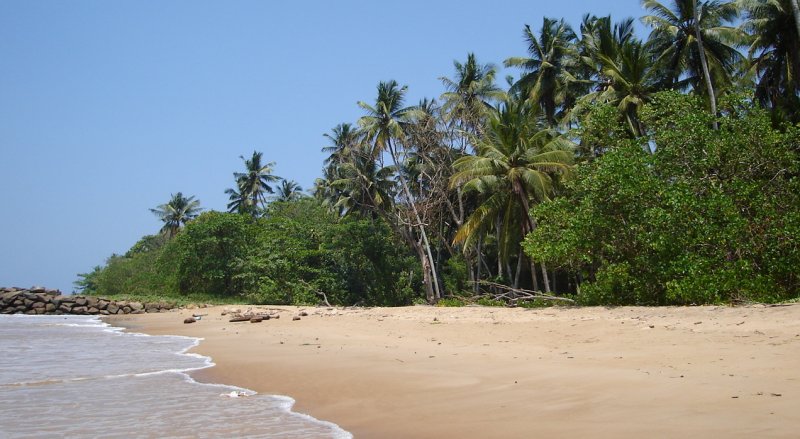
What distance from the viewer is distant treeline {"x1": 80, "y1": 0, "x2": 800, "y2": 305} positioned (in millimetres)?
13367

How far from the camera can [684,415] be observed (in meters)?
4.12

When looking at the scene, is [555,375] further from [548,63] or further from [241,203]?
[241,203]

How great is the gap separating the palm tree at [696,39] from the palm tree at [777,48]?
3.42 feet

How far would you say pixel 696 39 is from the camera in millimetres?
22688

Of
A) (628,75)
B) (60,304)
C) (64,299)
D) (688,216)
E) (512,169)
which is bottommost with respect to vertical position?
(60,304)

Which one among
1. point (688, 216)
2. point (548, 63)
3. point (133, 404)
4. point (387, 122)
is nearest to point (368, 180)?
point (387, 122)

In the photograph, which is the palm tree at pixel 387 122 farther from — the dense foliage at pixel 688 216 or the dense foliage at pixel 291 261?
the dense foliage at pixel 688 216

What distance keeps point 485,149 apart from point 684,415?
19143mm

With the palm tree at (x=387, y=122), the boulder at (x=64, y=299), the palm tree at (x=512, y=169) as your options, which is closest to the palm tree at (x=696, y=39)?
the palm tree at (x=512, y=169)

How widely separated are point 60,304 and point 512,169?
27.8 meters

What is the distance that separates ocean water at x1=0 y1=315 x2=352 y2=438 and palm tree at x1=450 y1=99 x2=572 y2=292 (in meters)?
14.2

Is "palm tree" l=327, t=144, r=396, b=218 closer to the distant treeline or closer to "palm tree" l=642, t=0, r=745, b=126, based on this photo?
the distant treeline

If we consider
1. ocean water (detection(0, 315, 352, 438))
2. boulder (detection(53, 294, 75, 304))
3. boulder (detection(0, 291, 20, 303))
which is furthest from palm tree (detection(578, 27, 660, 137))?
boulder (detection(0, 291, 20, 303))

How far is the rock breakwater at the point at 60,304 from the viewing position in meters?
31.8
